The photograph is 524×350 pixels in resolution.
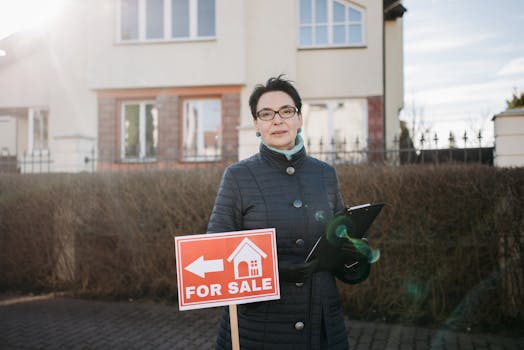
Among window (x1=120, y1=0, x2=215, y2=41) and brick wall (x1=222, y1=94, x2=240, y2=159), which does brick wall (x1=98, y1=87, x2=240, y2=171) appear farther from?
window (x1=120, y1=0, x2=215, y2=41)

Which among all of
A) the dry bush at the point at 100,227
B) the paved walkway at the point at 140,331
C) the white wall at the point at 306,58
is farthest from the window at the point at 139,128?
the paved walkway at the point at 140,331

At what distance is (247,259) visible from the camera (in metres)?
2.36

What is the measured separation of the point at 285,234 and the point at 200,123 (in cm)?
1249

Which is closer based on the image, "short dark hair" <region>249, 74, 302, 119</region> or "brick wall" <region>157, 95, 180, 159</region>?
"short dark hair" <region>249, 74, 302, 119</region>

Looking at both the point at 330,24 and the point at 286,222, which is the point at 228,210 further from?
the point at 330,24

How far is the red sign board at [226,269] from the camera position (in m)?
2.31

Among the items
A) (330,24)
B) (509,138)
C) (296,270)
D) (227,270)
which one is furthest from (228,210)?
(330,24)

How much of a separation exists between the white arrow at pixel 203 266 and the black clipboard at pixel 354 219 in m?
0.46

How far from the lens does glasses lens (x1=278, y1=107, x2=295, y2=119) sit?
8.29 ft

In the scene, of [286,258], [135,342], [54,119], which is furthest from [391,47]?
[286,258]

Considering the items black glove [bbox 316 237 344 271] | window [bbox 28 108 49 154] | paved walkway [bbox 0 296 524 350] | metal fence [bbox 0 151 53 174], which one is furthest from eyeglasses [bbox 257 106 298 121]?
window [bbox 28 108 49 154]

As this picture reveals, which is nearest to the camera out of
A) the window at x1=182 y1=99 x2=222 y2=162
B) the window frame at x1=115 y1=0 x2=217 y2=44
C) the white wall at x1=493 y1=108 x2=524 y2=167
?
the white wall at x1=493 y1=108 x2=524 y2=167

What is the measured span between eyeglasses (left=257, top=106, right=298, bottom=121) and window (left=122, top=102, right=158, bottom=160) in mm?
12422

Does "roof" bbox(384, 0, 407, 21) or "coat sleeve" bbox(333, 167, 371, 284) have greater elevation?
"roof" bbox(384, 0, 407, 21)
